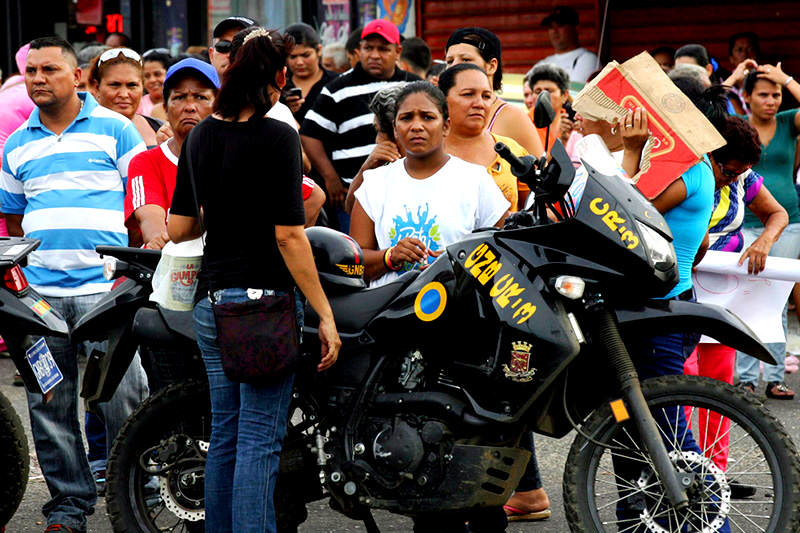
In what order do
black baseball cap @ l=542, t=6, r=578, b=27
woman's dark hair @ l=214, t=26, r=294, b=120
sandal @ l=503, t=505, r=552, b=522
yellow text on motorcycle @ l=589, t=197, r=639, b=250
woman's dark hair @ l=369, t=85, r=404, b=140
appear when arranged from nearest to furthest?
woman's dark hair @ l=214, t=26, r=294, b=120 < yellow text on motorcycle @ l=589, t=197, r=639, b=250 < sandal @ l=503, t=505, r=552, b=522 < woman's dark hair @ l=369, t=85, r=404, b=140 < black baseball cap @ l=542, t=6, r=578, b=27

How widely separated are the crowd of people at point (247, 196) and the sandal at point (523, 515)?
0.01 m

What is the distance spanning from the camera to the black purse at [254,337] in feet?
12.6

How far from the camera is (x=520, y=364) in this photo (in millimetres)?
3965

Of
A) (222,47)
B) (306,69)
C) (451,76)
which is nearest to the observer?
(451,76)

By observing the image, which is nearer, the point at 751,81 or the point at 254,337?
the point at 254,337

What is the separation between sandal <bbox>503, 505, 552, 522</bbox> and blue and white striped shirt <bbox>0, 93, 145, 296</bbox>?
6.55 ft

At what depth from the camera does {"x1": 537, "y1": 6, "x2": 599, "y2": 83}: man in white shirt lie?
1116 centimetres

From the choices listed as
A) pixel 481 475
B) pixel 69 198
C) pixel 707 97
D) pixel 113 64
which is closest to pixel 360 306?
pixel 481 475

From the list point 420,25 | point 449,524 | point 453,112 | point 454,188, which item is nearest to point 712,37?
point 420,25

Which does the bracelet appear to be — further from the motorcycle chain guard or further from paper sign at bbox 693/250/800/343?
paper sign at bbox 693/250/800/343

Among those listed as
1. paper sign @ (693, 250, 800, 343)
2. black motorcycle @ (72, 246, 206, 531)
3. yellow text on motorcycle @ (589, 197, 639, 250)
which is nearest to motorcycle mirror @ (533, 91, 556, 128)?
yellow text on motorcycle @ (589, 197, 639, 250)

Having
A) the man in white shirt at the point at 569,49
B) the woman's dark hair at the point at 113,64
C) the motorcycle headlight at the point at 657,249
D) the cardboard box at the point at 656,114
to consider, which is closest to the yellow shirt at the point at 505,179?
the cardboard box at the point at 656,114

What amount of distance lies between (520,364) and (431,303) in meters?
0.38

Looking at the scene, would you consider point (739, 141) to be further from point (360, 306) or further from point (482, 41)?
point (482, 41)
